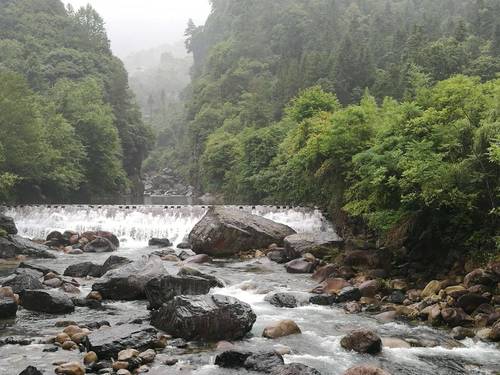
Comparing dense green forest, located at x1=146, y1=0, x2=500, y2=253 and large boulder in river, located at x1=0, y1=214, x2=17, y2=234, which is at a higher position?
dense green forest, located at x1=146, y1=0, x2=500, y2=253

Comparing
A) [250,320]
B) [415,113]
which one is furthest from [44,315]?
[415,113]

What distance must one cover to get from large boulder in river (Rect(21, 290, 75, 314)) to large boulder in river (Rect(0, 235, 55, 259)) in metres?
11.1

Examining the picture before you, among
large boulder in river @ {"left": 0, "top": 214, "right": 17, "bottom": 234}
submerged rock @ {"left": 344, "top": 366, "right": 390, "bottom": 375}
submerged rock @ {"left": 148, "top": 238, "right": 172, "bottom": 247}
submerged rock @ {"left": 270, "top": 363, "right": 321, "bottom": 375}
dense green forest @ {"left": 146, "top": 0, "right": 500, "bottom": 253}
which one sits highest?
dense green forest @ {"left": 146, "top": 0, "right": 500, "bottom": 253}

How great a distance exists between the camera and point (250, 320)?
43.8ft

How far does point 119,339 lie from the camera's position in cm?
1165

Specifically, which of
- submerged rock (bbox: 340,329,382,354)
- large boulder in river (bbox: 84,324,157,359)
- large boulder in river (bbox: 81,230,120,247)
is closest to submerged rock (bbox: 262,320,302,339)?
submerged rock (bbox: 340,329,382,354)

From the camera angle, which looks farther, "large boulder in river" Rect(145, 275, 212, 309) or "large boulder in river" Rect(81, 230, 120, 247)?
"large boulder in river" Rect(81, 230, 120, 247)

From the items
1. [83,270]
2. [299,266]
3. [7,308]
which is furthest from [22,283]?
[299,266]

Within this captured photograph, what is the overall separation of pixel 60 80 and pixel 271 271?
5795cm

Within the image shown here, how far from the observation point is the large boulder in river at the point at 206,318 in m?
12.8

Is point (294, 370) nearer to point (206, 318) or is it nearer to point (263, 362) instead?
point (263, 362)

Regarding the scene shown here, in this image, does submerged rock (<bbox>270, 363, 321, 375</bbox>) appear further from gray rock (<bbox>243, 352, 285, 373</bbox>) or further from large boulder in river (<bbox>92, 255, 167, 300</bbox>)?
large boulder in river (<bbox>92, 255, 167, 300</bbox>)

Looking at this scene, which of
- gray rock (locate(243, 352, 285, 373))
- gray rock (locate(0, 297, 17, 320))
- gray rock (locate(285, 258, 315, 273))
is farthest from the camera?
gray rock (locate(285, 258, 315, 273))

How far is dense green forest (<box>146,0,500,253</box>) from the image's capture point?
1777 cm
